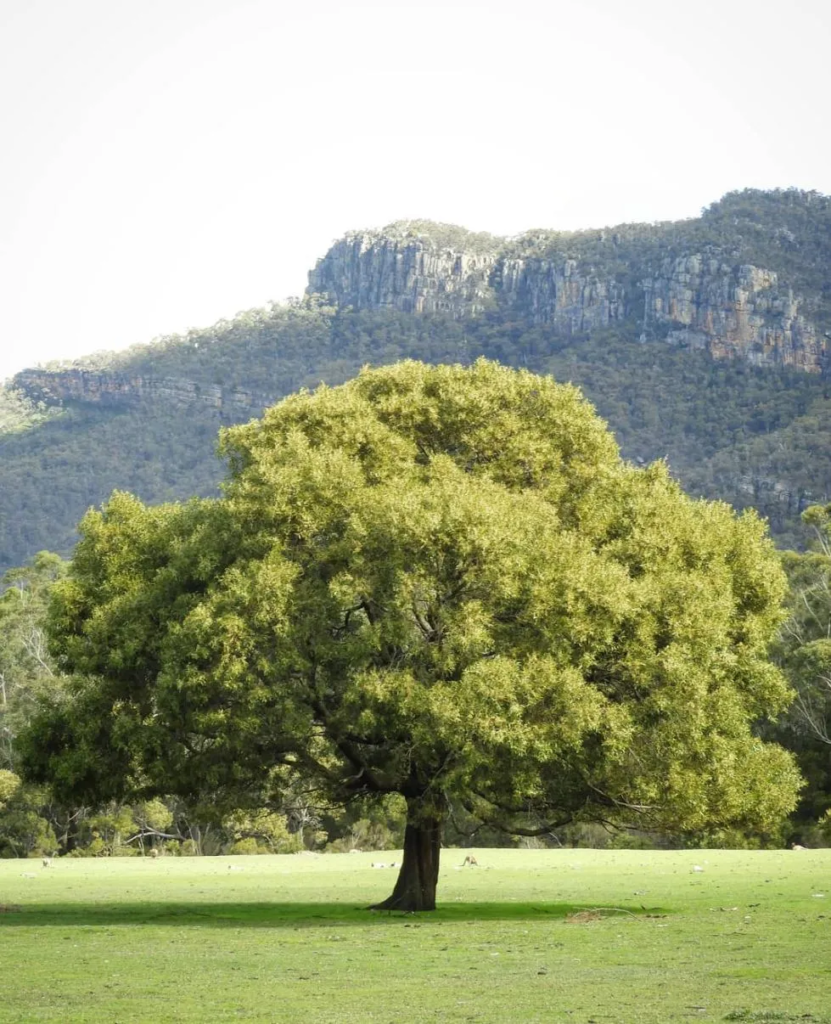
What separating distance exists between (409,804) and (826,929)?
932cm

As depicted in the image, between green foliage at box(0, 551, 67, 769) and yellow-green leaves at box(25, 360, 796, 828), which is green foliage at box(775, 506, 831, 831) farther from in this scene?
green foliage at box(0, 551, 67, 769)

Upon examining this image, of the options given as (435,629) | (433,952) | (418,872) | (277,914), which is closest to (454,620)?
(435,629)

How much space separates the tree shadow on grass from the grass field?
7cm

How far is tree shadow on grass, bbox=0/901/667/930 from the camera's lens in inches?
1173

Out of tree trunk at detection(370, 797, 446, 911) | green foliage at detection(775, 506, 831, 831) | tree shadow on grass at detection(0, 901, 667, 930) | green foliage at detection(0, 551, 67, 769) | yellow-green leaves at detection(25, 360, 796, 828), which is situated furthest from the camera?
green foliage at detection(0, 551, 67, 769)

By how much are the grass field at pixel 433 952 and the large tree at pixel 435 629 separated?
112 inches

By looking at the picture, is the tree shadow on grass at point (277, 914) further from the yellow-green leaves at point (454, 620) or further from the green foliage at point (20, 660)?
the green foliage at point (20, 660)

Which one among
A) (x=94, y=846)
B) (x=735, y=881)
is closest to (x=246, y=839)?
(x=94, y=846)

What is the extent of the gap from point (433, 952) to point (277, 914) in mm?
10701

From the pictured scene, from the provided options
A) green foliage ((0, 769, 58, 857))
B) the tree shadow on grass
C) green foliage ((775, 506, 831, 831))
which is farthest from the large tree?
green foliage ((0, 769, 58, 857))

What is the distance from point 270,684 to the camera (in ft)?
98.5

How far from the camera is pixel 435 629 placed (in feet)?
99.1

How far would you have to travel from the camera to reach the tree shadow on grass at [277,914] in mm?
29797

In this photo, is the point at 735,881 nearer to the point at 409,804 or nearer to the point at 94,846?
the point at 409,804
